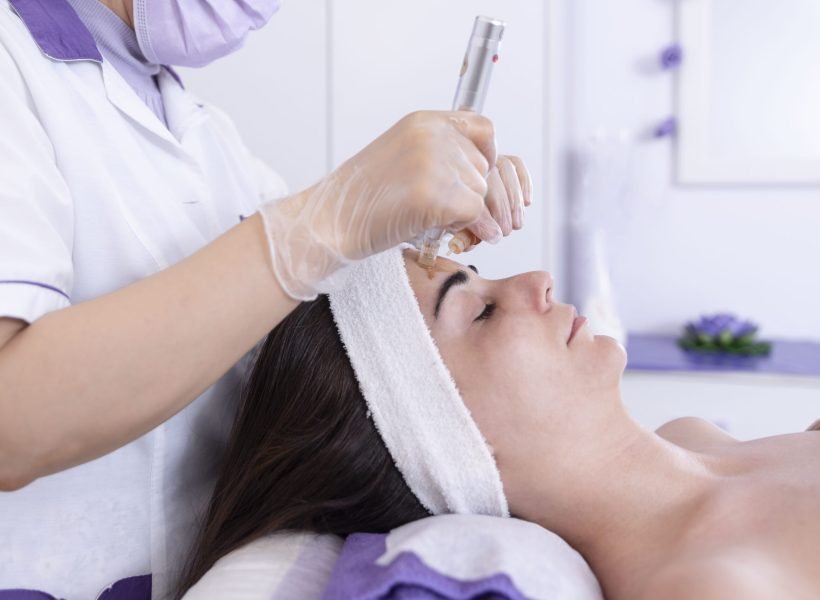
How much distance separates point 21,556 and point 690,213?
227 centimetres

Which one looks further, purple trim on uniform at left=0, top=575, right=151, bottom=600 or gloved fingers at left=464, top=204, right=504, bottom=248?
gloved fingers at left=464, top=204, right=504, bottom=248

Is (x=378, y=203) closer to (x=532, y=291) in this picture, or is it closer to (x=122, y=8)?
(x=532, y=291)

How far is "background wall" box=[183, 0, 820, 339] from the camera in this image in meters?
2.32

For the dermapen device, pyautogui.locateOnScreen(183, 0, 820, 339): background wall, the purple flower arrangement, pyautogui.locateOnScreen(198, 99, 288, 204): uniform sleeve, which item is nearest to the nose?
the dermapen device

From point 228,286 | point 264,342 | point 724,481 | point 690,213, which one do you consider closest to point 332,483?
point 264,342

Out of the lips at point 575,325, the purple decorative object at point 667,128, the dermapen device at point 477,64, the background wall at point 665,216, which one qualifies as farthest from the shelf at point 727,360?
the dermapen device at point 477,64

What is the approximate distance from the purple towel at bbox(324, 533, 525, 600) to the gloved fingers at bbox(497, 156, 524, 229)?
551 millimetres

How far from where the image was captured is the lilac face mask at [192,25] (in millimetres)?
1126

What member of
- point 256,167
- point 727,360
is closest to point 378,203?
point 256,167

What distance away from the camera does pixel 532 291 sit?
46.3 inches

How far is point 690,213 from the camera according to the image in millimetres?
2689

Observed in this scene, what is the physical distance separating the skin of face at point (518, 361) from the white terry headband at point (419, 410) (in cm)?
4

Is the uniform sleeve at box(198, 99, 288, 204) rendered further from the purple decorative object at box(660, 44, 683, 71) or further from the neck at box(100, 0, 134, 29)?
the purple decorative object at box(660, 44, 683, 71)

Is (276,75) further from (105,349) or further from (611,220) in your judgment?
(105,349)
